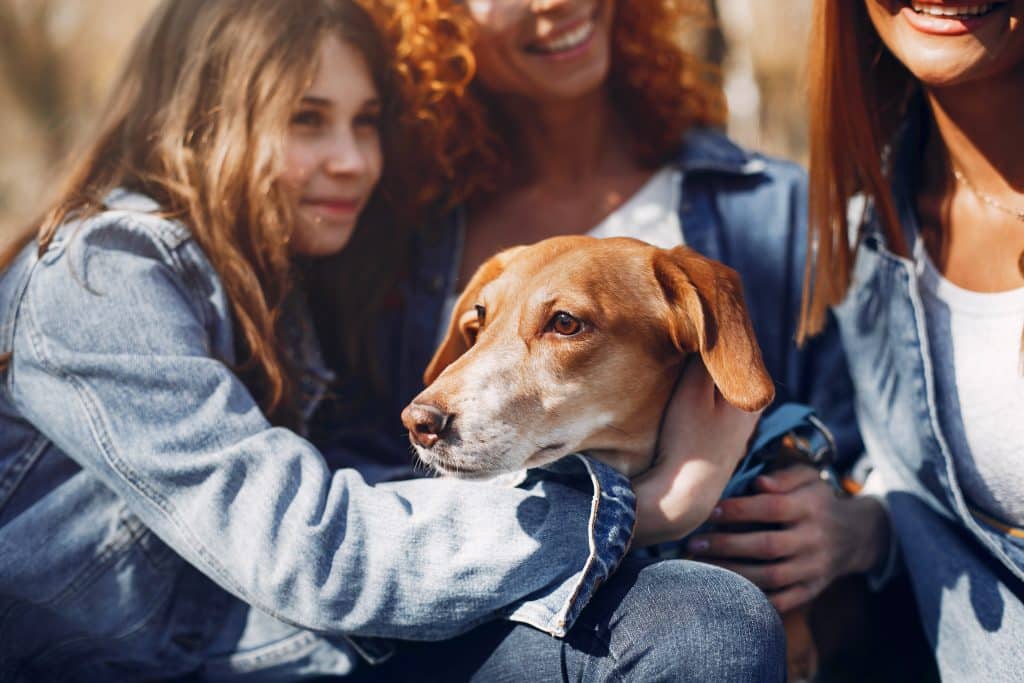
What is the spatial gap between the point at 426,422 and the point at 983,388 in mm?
1432

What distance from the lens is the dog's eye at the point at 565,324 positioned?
95.8 inches

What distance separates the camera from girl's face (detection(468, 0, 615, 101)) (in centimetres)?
336

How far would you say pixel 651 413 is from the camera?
2580 mm

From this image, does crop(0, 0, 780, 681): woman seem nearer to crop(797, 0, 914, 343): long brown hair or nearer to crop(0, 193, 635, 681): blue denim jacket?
crop(0, 193, 635, 681): blue denim jacket

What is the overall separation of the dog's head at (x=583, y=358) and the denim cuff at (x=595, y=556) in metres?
0.17

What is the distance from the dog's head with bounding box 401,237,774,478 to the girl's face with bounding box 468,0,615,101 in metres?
1.02

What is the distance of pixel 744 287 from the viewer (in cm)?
348

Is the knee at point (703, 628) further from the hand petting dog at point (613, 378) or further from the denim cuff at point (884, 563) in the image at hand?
the denim cuff at point (884, 563)

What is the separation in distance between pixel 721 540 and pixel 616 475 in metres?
0.51

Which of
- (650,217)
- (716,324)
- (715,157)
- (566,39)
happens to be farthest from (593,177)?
(716,324)

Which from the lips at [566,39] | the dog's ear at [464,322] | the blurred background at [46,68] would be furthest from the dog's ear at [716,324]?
the blurred background at [46,68]

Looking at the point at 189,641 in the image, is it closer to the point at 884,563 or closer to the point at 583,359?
the point at 583,359

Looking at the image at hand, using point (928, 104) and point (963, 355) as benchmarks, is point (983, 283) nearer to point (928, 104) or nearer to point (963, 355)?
point (963, 355)

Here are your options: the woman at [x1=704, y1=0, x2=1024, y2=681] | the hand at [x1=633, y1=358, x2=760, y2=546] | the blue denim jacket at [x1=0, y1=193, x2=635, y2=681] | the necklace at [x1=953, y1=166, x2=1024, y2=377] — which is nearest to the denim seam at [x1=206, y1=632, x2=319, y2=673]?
the blue denim jacket at [x1=0, y1=193, x2=635, y2=681]
